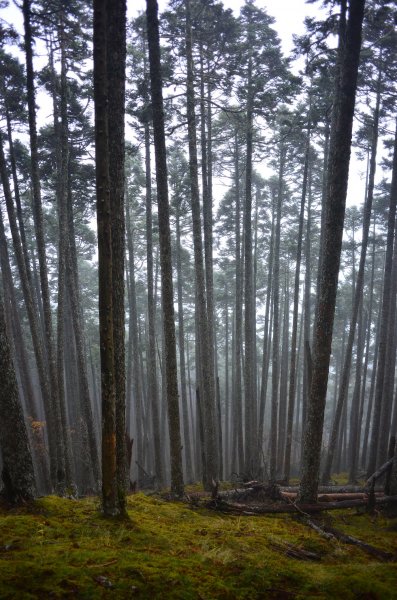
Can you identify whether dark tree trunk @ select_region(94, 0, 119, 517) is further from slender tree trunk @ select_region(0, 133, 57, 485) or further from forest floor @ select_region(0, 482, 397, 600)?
slender tree trunk @ select_region(0, 133, 57, 485)

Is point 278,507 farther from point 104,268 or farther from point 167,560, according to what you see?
point 104,268

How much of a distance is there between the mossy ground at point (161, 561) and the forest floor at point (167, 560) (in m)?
0.01

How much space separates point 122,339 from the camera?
6.49 m

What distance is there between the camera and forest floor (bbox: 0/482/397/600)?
12.4ft

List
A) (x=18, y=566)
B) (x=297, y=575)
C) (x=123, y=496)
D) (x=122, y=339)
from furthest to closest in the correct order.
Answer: (x=122, y=339), (x=123, y=496), (x=297, y=575), (x=18, y=566)

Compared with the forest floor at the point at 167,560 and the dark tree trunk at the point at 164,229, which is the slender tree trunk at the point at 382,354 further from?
the dark tree trunk at the point at 164,229

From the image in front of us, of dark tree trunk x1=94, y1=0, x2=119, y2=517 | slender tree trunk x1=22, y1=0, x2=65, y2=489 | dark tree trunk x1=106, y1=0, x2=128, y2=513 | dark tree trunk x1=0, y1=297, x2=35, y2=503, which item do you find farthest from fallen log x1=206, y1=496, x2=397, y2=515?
slender tree trunk x1=22, y1=0, x2=65, y2=489

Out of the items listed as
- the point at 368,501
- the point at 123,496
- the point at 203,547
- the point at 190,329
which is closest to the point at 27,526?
the point at 123,496

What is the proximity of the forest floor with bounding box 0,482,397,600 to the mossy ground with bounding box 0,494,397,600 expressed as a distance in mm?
11

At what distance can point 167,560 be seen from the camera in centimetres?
457

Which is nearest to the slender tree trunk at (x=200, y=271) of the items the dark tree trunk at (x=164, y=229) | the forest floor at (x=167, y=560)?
the dark tree trunk at (x=164, y=229)

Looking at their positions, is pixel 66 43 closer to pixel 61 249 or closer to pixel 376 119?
pixel 61 249

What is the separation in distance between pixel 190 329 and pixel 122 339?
30.3 meters

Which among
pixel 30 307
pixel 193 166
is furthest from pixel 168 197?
pixel 30 307
